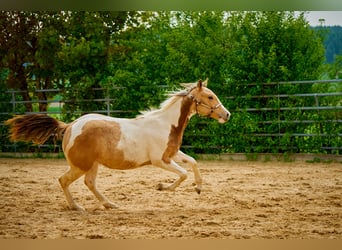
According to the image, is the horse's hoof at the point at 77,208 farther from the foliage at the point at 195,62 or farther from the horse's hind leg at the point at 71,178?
the foliage at the point at 195,62

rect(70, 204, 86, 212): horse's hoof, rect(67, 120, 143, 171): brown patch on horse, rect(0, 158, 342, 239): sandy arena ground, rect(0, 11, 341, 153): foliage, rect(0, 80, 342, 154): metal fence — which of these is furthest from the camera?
rect(0, 11, 341, 153): foliage

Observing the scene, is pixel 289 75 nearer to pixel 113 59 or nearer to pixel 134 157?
pixel 113 59

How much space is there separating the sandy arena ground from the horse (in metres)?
0.30

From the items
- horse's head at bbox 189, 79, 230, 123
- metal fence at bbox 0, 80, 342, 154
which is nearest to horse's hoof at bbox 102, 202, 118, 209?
horse's head at bbox 189, 79, 230, 123

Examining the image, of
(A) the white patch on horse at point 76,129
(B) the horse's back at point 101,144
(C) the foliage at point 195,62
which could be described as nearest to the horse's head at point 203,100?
(B) the horse's back at point 101,144

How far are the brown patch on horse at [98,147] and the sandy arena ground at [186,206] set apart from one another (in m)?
0.40

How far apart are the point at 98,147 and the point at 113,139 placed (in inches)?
5.5

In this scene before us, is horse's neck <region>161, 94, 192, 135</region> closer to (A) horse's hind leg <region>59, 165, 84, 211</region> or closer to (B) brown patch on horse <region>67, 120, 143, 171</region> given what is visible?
(B) brown patch on horse <region>67, 120, 143, 171</region>

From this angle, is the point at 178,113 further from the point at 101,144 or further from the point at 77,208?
the point at 77,208

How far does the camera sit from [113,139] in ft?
15.1

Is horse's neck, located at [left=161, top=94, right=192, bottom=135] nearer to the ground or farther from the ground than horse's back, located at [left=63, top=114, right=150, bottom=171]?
farther from the ground

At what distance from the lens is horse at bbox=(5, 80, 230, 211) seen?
455 centimetres

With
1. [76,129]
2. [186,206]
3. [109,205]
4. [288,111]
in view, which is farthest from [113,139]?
[288,111]

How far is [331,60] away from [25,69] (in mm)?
4855
